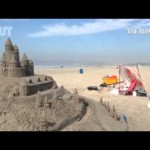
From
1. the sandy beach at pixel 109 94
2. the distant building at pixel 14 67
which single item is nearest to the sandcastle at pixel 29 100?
the distant building at pixel 14 67

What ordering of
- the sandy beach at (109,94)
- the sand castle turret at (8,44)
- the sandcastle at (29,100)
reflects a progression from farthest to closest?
the sandy beach at (109,94)
the sandcastle at (29,100)
the sand castle turret at (8,44)

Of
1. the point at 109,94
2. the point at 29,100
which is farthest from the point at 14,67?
the point at 109,94

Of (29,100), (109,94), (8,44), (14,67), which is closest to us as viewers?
(8,44)

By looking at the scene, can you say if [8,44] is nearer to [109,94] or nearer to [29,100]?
[29,100]

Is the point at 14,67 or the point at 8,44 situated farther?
the point at 14,67

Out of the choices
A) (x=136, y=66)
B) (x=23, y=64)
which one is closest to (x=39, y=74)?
(x=23, y=64)

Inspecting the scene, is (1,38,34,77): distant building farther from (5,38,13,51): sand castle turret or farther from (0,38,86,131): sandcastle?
(5,38,13,51): sand castle turret

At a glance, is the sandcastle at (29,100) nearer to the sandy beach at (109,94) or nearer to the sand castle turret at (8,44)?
the sand castle turret at (8,44)

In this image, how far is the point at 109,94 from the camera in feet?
28.9

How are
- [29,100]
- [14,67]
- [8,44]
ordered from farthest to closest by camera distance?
[14,67] < [29,100] < [8,44]

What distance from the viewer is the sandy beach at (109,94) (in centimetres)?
773
